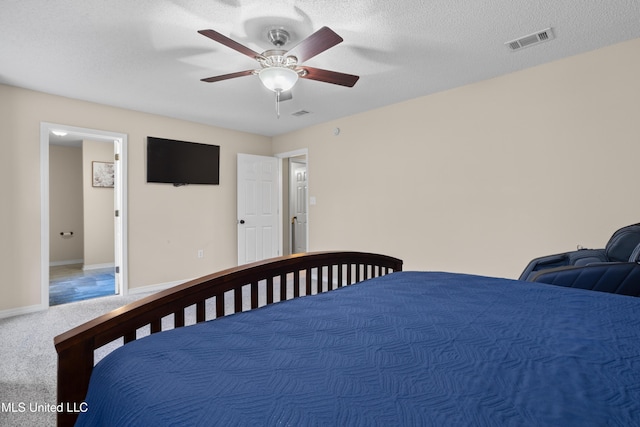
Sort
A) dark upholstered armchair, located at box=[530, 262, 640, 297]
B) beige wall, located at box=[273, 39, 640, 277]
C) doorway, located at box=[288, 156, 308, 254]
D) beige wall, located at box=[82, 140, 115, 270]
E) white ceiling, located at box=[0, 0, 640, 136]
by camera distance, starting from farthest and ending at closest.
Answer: doorway, located at box=[288, 156, 308, 254] → beige wall, located at box=[82, 140, 115, 270] → beige wall, located at box=[273, 39, 640, 277] → white ceiling, located at box=[0, 0, 640, 136] → dark upholstered armchair, located at box=[530, 262, 640, 297]

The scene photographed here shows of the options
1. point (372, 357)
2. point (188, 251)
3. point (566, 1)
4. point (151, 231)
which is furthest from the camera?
point (188, 251)

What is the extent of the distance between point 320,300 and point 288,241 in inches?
198

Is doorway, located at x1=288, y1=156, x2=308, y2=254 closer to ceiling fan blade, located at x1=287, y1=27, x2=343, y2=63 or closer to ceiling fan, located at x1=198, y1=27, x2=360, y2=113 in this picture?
ceiling fan, located at x1=198, y1=27, x2=360, y2=113

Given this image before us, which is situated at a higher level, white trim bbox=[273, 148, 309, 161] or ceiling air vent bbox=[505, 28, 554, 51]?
ceiling air vent bbox=[505, 28, 554, 51]

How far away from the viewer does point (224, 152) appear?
5.22m

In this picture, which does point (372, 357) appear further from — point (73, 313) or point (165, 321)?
point (73, 313)

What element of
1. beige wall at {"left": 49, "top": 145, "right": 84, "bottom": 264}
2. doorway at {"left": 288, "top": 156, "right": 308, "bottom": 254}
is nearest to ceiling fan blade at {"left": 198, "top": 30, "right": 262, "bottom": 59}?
doorway at {"left": 288, "top": 156, "right": 308, "bottom": 254}

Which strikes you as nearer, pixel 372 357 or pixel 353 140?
pixel 372 357

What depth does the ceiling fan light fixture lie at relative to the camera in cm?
229

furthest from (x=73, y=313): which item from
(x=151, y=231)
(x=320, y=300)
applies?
(x=320, y=300)

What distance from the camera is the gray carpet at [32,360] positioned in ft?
6.11

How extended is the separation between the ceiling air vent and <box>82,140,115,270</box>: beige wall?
21.1 feet

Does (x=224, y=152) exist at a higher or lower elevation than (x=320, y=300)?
higher

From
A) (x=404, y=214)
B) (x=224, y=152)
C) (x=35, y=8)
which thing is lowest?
(x=404, y=214)
